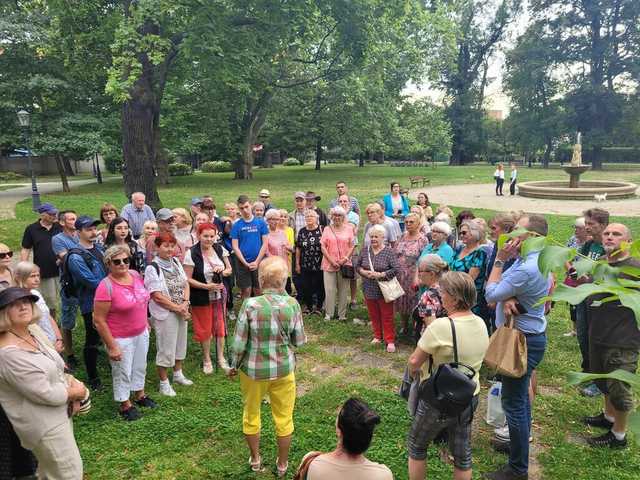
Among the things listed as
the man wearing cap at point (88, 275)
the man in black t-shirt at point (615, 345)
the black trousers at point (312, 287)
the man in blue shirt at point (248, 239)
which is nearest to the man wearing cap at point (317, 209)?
the black trousers at point (312, 287)

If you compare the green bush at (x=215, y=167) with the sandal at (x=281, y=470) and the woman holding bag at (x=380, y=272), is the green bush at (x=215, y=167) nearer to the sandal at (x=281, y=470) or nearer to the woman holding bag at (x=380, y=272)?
the woman holding bag at (x=380, y=272)

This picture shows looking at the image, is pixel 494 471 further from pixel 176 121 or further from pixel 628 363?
pixel 176 121

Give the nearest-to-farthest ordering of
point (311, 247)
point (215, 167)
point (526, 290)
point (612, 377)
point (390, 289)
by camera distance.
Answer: point (612, 377) < point (526, 290) < point (390, 289) < point (311, 247) < point (215, 167)

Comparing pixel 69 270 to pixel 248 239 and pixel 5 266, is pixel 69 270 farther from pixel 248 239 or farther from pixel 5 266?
pixel 248 239

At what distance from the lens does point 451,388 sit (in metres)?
2.63

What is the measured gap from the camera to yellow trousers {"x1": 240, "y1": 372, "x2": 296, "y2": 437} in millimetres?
3342

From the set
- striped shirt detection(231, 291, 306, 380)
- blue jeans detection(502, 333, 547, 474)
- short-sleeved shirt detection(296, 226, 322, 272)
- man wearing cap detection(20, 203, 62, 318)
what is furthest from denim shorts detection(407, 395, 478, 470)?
man wearing cap detection(20, 203, 62, 318)

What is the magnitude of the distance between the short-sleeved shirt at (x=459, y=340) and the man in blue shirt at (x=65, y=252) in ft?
14.5

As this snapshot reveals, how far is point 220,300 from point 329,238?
202 centimetres

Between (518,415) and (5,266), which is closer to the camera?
(518,415)

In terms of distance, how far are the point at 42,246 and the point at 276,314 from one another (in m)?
4.12

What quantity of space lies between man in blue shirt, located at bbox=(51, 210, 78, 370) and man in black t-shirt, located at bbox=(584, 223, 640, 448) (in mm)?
5515

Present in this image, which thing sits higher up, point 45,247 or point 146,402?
point 45,247

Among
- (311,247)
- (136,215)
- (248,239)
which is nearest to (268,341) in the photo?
(248,239)
